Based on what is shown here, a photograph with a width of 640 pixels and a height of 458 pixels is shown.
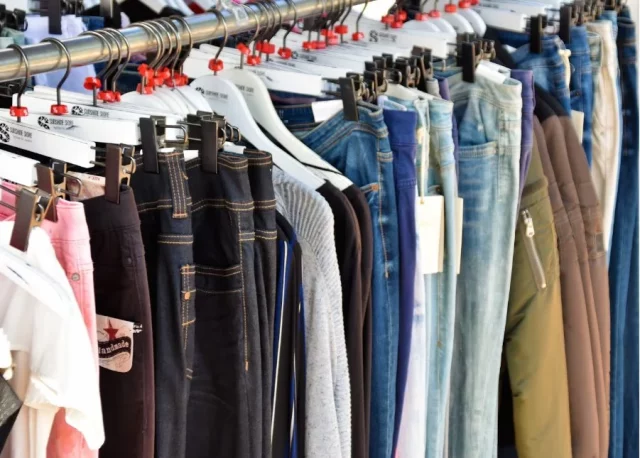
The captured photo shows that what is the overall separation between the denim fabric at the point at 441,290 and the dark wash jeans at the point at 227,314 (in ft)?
1.55

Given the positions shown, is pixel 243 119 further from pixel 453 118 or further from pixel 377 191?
pixel 453 118

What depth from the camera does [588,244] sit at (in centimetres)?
209

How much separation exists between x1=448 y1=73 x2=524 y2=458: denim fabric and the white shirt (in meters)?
0.98

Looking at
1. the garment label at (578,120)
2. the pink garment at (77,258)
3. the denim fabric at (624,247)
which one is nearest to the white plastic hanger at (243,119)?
the pink garment at (77,258)

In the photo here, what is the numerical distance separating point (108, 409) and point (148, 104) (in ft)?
1.59

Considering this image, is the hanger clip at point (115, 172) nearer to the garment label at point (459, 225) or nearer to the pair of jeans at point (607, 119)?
the garment label at point (459, 225)

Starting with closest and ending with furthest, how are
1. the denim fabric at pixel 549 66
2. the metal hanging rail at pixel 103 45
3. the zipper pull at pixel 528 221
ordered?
the metal hanging rail at pixel 103 45 → the zipper pull at pixel 528 221 → the denim fabric at pixel 549 66

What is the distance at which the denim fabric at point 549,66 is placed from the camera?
2102 mm

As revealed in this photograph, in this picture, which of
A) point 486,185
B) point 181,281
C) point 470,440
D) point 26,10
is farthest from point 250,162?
point 26,10

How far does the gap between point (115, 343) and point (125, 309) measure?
4cm

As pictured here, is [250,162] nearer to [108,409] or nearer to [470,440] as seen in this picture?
[108,409]

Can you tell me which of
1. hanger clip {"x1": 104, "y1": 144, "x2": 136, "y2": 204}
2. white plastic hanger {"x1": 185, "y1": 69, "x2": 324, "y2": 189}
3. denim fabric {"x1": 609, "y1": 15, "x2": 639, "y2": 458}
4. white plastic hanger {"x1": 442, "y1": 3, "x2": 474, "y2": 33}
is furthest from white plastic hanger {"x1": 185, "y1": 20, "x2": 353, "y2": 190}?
denim fabric {"x1": 609, "y1": 15, "x2": 639, "y2": 458}

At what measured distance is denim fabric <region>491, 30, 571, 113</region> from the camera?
2102 mm

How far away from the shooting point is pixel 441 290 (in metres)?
1.77
